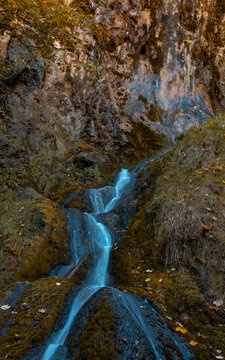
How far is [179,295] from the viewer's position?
10.7ft

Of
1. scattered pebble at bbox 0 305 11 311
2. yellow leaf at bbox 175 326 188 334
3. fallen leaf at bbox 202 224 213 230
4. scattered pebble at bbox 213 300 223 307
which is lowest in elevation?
scattered pebble at bbox 213 300 223 307

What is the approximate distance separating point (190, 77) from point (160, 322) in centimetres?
2140

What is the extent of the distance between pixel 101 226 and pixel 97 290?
2.93 metres

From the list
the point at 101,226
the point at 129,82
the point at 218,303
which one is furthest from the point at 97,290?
the point at 129,82

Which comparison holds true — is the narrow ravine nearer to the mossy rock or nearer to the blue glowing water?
the blue glowing water

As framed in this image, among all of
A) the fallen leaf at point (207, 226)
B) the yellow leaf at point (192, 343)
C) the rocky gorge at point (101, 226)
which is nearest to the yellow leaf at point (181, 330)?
the rocky gorge at point (101, 226)

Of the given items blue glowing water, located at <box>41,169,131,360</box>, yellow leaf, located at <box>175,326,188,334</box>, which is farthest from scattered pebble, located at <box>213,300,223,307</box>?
blue glowing water, located at <box>41,169,131,360</box>

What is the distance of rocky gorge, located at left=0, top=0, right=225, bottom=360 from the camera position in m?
2.63

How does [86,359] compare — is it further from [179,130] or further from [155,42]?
[155,42]

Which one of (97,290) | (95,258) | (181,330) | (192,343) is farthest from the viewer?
(95,258)

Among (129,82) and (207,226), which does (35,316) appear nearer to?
(207,226)

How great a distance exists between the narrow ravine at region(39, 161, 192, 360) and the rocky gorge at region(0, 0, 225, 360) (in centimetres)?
2

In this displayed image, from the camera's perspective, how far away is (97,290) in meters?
3.48

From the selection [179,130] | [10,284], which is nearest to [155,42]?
[179,130]
